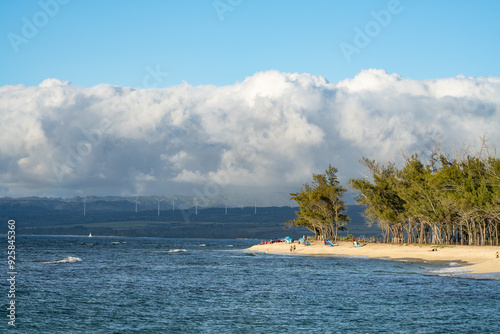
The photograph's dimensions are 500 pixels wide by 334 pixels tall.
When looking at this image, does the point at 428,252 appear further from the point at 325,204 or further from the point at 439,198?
the point at 325,204

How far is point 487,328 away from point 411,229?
4219 inches

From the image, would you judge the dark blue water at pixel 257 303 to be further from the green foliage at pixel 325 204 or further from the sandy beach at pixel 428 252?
the green foliage at pixel 325 204

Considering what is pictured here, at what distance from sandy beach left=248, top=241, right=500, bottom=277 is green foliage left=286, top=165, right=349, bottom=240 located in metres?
7.65

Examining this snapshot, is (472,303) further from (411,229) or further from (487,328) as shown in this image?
(411,229)

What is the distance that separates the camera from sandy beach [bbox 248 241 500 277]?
73.3 meters

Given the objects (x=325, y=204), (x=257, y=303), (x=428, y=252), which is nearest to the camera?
(x=257, y=303)

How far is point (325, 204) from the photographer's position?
152 meters

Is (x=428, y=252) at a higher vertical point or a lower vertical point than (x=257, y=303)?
higher

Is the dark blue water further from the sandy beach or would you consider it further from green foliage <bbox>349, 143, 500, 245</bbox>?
green foliage <bbox>349, 143, 500, 245</bbox>

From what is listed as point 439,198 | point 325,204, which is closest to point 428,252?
point 439,198

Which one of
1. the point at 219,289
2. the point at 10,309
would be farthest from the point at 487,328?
the point at 10,309

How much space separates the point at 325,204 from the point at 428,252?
169 feet

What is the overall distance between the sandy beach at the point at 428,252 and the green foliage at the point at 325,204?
25.1ft

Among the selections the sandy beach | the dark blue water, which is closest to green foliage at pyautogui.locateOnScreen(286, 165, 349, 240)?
the sandy beach
